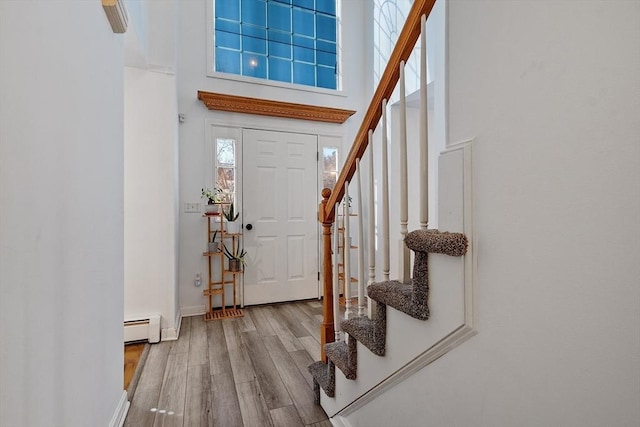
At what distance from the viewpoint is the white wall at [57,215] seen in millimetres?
674

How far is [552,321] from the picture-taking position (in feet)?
2.03

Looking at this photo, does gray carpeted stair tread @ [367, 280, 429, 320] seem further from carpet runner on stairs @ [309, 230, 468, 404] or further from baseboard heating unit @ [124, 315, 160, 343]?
baseboard heating unit @ [124, 315, 160, 343]

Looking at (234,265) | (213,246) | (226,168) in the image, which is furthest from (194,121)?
(234,265)

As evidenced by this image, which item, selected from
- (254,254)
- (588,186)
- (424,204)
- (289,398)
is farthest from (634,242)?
(254,254)

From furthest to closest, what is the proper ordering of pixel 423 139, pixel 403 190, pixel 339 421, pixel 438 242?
1. pixel 339 421
2. pixel 403 190
3. pixel 423 139
4. pixel 438 242

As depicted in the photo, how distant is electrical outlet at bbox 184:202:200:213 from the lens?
3303 mm

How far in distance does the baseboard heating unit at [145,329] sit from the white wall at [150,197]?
7 cm

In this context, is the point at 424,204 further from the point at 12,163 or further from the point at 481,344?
the point at 12,163

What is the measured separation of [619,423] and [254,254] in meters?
3.32

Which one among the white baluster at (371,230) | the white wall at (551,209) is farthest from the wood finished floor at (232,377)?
the white wall at (551,209)

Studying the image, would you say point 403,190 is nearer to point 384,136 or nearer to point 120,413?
point 384,136

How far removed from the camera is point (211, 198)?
129 inches

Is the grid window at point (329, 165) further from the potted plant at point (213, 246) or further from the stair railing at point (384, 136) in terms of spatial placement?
the stair railing at point (384, 136)

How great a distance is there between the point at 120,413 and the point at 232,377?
648 mm
